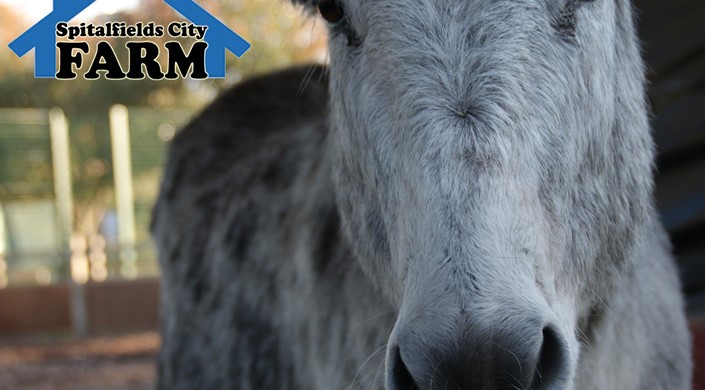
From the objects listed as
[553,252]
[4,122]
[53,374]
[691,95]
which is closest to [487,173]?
[553,252]

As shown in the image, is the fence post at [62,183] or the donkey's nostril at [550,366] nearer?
the donkey's nostril at [550,366]

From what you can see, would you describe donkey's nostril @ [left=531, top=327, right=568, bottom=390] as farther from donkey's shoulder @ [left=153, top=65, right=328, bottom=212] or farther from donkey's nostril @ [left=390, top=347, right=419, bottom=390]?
donkey's shoulder @ [left=153, top=65, right=328, bottom=212]

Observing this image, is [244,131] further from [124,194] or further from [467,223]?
[124,194]

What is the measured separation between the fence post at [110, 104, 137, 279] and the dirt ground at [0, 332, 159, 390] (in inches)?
58.5

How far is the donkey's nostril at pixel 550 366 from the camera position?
5.21 ft

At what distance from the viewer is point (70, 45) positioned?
2443 mm

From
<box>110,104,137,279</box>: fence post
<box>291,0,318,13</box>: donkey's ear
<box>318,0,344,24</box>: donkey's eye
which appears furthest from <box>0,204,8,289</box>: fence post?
<box>318,0,344,24</box>: donkey's eye

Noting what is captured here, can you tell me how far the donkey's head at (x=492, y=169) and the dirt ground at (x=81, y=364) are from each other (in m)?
6.03

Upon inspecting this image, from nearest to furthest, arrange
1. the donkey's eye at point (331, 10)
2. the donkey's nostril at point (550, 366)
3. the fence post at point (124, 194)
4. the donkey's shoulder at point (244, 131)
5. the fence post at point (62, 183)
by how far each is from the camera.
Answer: the donkey's nostril at point (550, 366)
the donkey's eye at point (331, 10)
the donkey's shoulder at point (244, 131)
the fence post at point (62, 183)
the fence post at point (124, 194)

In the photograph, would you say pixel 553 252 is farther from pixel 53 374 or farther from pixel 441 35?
pixel 53 374

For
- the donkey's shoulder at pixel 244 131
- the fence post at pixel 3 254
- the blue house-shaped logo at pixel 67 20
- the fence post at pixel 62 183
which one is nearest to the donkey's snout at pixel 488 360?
the blue house-shaped logo at pixel 67 20

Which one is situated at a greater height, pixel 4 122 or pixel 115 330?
pixel 4 122

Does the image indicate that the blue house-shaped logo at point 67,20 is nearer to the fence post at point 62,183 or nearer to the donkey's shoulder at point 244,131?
the donkey's shoulder at point 244,131

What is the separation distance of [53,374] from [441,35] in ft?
25.4
